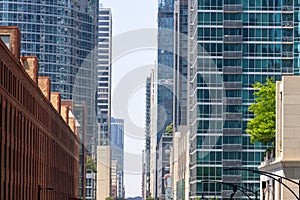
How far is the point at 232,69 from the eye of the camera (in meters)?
163

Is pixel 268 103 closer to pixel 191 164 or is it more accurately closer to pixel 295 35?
pixel 295 35

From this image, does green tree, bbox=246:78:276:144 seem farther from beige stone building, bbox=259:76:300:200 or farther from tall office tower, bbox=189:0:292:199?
tall office tower, bbox=189:0:292:199

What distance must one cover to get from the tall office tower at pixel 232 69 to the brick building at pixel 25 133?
2260 cm

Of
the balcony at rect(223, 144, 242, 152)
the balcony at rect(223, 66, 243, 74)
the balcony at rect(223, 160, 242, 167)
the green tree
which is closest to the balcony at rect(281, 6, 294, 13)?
the balcony at rect(223, 66, 243, 74)

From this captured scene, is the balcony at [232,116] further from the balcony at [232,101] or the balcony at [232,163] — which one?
the balcony at [232,163]

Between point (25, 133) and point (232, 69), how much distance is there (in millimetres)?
62804

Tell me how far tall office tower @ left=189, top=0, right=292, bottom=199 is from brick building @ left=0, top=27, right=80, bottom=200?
22603 millimetres

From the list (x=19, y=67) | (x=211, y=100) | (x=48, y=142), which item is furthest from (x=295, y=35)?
(x=19, y=67)

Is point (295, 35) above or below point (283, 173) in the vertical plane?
above

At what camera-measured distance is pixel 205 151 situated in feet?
550

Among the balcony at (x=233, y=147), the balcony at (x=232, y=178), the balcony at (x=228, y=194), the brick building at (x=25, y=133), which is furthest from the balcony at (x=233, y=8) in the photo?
the brick building at (x=25, y=133)

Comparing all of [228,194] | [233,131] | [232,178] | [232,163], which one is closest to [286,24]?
[233,131]

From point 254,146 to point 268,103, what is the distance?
67.6 meters

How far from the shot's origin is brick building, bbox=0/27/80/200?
87.6m
